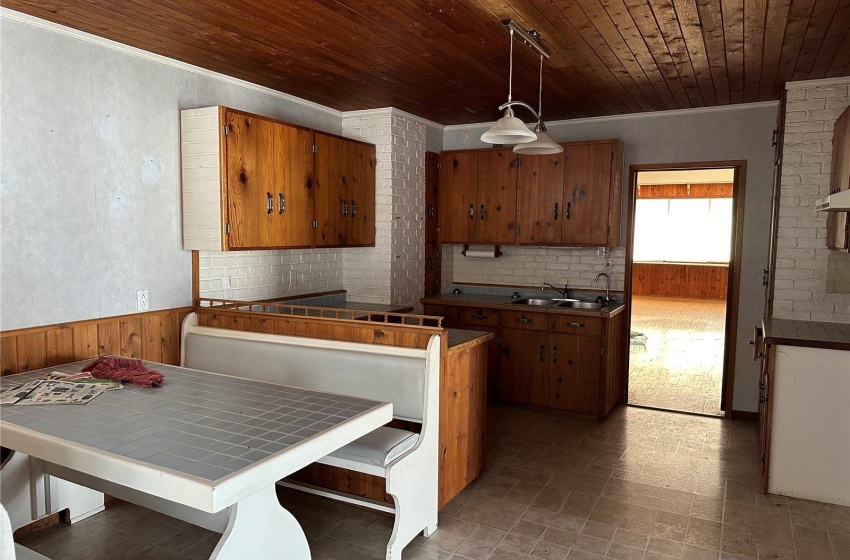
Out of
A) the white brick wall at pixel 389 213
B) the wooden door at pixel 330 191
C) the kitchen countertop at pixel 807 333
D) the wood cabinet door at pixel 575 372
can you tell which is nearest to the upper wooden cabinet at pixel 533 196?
the white brick wall at pixel 389 213

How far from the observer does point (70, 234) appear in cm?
313

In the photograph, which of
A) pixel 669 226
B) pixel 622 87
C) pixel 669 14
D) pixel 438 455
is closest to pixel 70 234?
pixel 438 455

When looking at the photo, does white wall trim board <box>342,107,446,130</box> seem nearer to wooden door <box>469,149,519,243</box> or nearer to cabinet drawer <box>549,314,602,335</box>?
wooden door <box>469,149,519,243</box>

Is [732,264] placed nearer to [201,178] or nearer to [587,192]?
[587,192]

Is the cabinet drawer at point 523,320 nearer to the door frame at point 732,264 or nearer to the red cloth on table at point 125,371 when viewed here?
the door frame at point 732,264

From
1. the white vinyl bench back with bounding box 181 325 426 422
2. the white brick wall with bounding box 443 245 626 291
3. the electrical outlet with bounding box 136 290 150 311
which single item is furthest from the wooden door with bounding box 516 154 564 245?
the electrical outlet with bounding box 136 290 150 311

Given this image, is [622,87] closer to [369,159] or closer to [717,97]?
[717,97]

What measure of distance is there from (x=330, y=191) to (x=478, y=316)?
68.6 inches

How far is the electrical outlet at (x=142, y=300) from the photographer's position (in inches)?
138

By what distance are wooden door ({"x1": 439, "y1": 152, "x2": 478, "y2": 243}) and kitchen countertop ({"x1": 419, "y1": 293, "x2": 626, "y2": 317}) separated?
0.56m

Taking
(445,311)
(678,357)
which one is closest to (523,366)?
(445,311)

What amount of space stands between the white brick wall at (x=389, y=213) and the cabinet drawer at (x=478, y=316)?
51 cm

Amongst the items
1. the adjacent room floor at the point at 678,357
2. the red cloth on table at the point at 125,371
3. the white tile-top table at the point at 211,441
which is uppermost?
the red cloth on table at the point at 125,371

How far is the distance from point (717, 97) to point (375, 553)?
4030 mm
